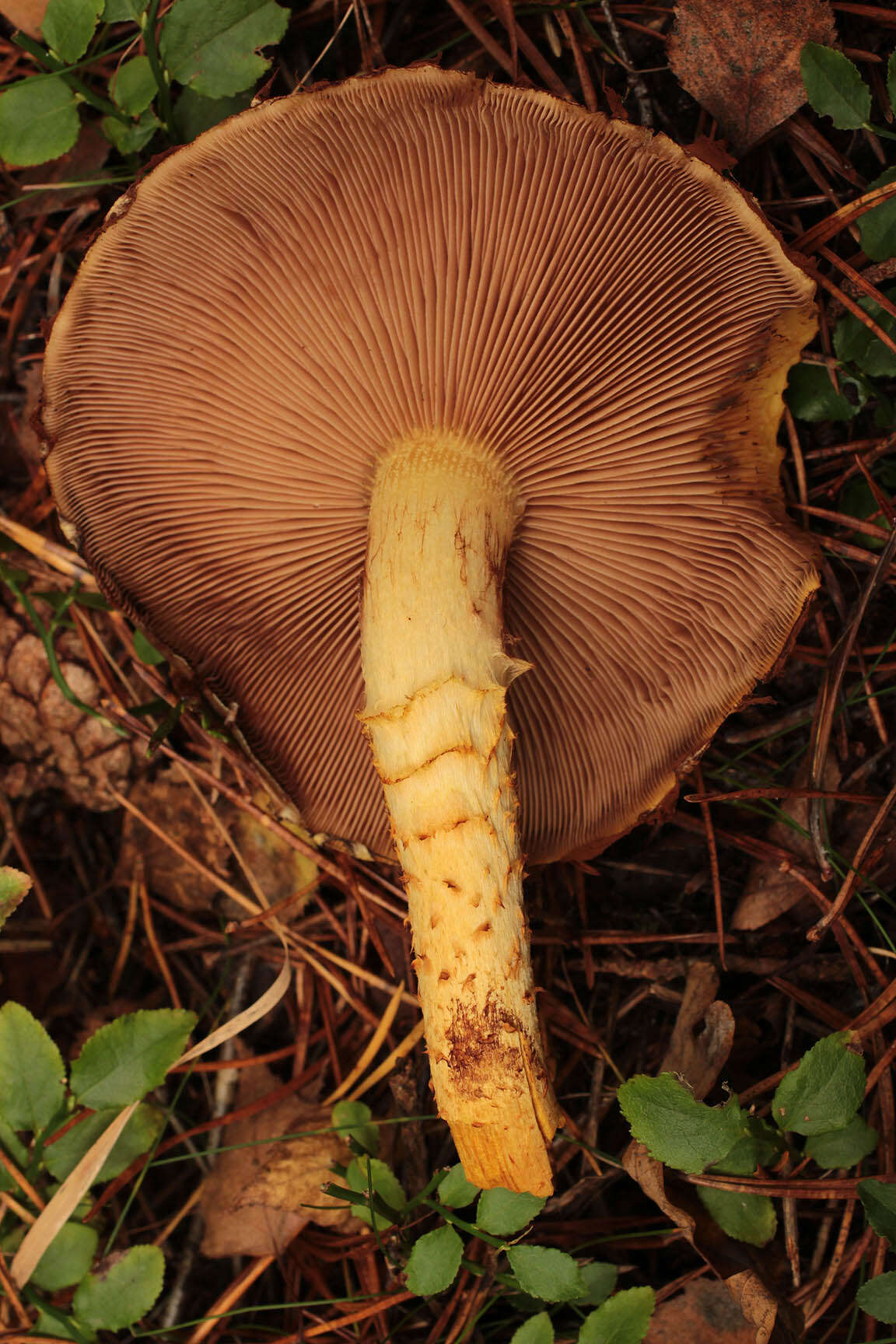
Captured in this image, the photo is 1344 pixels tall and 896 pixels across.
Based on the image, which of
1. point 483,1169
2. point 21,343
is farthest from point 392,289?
point 483,1169

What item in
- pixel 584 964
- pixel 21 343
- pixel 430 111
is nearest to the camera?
pixel 430 111

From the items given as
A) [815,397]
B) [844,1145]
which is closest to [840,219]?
[815,397]

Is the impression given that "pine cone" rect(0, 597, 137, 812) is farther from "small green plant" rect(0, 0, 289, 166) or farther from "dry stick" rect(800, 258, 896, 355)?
"dry stick" rect(800, 258, 896, 355)

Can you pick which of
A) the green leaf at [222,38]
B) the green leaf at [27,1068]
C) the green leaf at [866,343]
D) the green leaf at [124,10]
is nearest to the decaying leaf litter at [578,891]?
the green leaf at [866,343]

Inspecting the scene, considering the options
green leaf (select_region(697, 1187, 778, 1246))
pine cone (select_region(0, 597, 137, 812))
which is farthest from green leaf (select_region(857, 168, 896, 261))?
pine cone (select_region(0, 597, 137, 812))

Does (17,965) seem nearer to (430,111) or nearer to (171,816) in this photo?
(171,816)

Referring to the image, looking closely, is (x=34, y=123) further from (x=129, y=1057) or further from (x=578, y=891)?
(x=578, y=891)
